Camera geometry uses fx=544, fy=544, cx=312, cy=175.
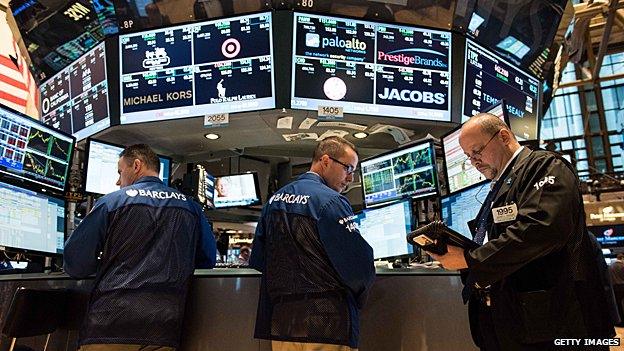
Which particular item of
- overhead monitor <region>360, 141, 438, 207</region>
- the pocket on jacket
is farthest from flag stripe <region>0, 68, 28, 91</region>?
the pocket on jacket

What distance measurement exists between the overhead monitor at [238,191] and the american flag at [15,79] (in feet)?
8.45

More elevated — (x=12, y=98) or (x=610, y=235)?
(x=12, y=98)

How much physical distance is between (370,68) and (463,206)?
1543mm

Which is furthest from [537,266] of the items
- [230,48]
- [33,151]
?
[230,48]

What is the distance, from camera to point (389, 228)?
3.45m

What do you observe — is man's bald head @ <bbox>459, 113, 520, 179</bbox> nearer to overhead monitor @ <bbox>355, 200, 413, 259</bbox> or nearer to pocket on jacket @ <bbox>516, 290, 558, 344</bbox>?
pocket on jacket @ <bbox>516, 290, 558, 344</bbox>

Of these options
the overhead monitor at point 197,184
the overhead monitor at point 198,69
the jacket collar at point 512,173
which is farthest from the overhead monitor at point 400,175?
the jacket collar at point 512,173

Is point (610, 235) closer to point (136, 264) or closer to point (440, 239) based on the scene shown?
point (440, 239)

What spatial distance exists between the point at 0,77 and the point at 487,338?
6.03m

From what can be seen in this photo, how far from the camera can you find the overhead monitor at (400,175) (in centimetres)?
340

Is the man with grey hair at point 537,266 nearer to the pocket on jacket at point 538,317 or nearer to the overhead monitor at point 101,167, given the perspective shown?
the pocket on jacket at point 538,317

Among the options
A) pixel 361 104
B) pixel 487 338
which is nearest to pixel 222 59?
pixel 361 104

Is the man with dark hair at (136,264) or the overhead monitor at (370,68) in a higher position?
the overhead monitor at (370,68)

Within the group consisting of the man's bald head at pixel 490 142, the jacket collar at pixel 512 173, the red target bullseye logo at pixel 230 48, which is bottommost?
the jacket collar at pixel 512 173
